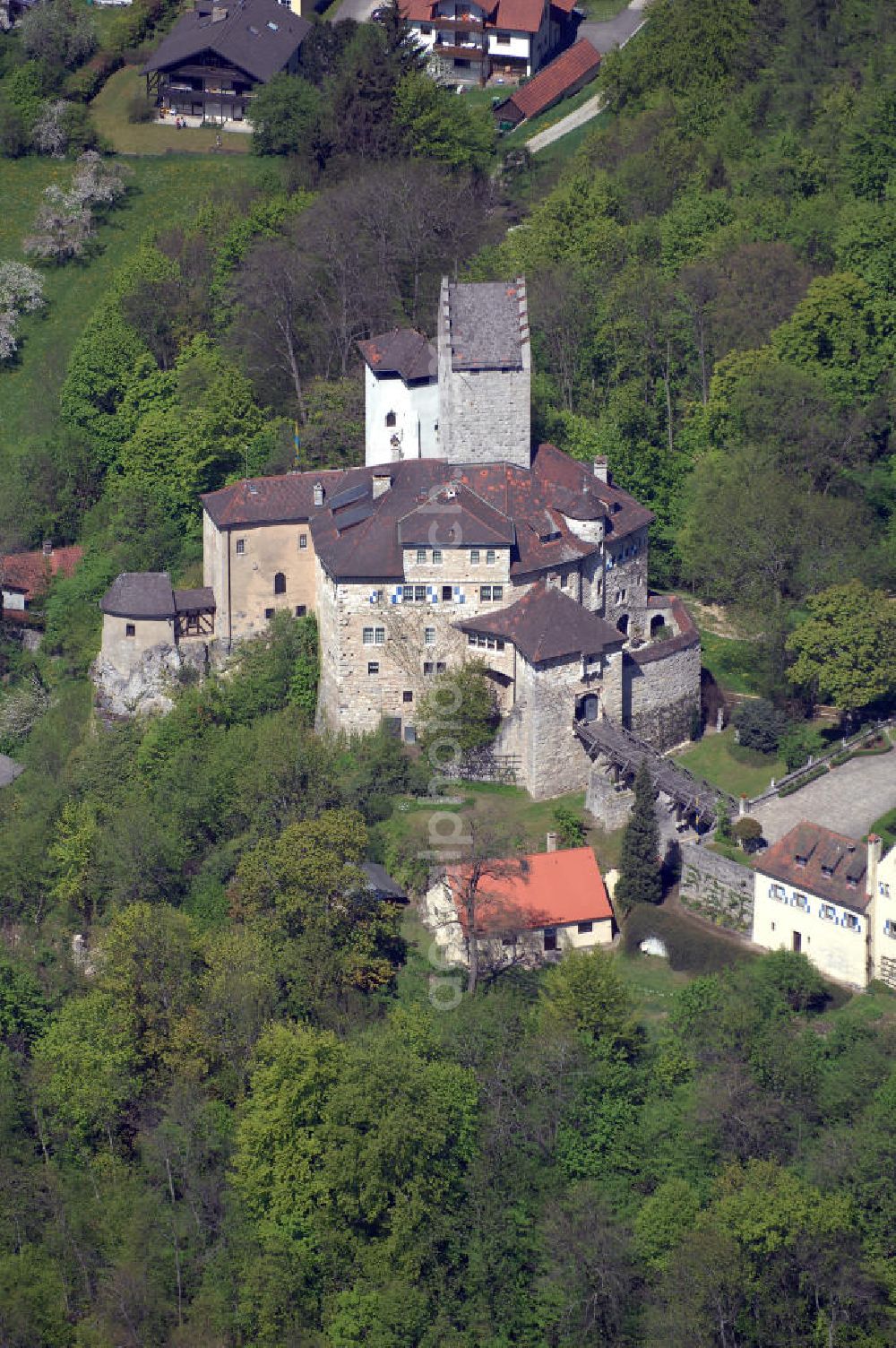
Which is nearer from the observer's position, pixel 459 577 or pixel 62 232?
pixel 459 577

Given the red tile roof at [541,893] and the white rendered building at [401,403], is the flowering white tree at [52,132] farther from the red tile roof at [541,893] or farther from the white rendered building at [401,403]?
the red tile roof at [541,893]

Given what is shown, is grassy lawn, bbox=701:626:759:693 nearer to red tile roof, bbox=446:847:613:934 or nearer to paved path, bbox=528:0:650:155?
red tile roof, bbox=446:847:613:934

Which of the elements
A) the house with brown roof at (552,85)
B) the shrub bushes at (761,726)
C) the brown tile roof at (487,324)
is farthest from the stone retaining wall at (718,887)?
the house with brown roof at (552,85)

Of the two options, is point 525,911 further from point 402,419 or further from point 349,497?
point 402,419

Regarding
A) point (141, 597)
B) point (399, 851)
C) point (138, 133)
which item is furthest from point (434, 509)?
point (138, 133)

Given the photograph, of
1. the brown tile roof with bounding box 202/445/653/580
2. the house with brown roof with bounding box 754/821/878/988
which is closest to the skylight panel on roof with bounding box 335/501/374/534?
the brown tile roof with bounding box 202/445/653/580
